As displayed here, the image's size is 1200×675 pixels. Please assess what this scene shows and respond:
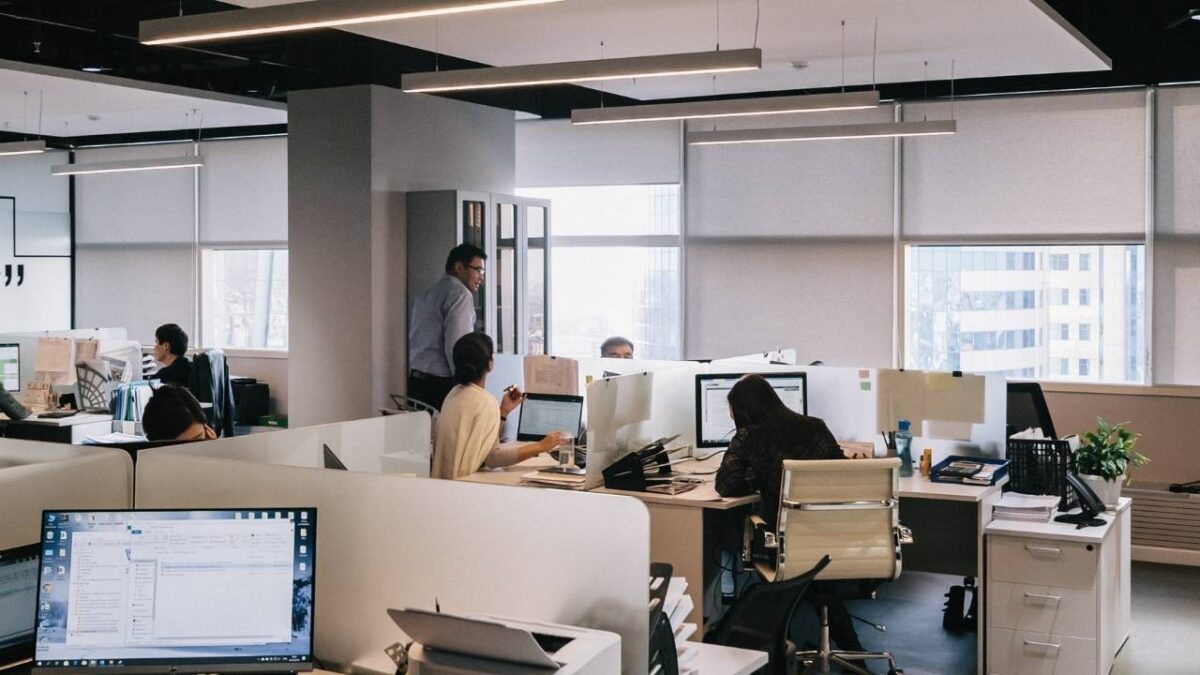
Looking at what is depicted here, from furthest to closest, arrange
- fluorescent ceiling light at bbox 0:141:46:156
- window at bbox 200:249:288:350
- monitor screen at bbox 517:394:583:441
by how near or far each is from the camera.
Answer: window at bbox 200:249:288:350 → fluorescent ceiling light at bbox 0:141:46:156 → monitor screen at bbox 517:394:583:441

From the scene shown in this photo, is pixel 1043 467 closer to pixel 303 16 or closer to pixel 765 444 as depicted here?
pixel 765 444

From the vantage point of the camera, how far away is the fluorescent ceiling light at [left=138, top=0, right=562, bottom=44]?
414 centimetres

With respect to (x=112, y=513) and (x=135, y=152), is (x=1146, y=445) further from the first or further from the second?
(x=135, y=152)

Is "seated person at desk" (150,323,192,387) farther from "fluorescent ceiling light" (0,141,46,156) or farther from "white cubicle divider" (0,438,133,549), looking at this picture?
"white cubicle divider" (0,438,133,549)

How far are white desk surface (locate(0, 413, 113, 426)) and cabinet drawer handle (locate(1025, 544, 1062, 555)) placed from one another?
5.55 metres

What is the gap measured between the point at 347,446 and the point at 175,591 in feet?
3.54

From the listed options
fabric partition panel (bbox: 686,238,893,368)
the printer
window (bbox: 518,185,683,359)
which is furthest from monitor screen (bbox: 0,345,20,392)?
the printer

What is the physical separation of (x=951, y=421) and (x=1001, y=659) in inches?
45.6

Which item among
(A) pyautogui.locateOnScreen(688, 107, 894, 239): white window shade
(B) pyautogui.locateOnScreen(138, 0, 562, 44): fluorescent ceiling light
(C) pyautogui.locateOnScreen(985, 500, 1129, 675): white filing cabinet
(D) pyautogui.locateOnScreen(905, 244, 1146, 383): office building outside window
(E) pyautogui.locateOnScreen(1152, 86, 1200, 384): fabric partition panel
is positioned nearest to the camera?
(B) pyautogui.locateOnScreen(138, 0, 562, 44): fluorescent ceiling light

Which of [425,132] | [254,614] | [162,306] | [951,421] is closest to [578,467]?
[951,421]

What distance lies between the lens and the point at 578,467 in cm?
534

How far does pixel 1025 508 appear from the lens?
191 inches

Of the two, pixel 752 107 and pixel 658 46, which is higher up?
pixel 658 46

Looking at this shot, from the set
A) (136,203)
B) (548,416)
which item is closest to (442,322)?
(548,416)
